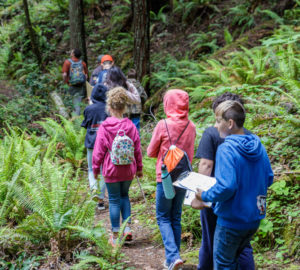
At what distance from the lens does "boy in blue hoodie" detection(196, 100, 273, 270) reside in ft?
7.66

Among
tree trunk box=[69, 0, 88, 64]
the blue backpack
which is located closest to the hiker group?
the blue backpack

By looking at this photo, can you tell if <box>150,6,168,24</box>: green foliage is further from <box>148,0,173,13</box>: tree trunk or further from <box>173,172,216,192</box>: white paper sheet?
<box>173,172,216,192</box>: white paper sheet

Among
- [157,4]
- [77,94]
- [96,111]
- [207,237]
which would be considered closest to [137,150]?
[96,111]

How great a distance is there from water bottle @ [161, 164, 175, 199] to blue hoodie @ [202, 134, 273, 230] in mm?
780

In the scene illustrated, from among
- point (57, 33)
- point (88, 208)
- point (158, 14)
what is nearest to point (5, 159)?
point (88, 208)

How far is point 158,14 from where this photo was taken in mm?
13719

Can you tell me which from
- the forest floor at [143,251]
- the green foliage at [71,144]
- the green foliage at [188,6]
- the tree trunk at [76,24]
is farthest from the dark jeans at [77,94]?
the green foliage at [188,6]

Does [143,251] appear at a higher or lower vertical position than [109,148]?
lower

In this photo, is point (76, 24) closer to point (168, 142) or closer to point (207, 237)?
point (168, 142)

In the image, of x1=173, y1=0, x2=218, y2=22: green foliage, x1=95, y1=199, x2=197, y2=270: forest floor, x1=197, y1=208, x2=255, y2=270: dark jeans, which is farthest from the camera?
x1=173, y1=0, x2=218, y2=22: green foliage

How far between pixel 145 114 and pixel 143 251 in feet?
12.1

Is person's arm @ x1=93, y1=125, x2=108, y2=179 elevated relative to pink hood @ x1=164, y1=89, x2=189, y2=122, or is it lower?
lower

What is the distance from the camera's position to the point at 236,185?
232 centimetres

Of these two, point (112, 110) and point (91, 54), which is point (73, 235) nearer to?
point (112, 110)
